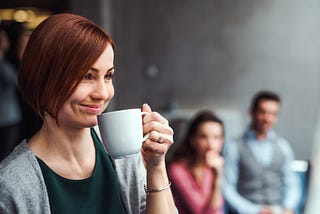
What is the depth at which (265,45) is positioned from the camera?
168 inches

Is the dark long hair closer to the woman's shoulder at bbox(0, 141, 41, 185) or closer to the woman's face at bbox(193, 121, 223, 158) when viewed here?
the woman's face at bbox(193, 121, 223, 158)

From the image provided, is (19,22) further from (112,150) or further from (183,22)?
(112,150)

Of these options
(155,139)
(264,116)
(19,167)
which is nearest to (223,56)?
(264,116)

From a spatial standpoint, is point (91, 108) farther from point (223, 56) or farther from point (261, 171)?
point (223, 56)

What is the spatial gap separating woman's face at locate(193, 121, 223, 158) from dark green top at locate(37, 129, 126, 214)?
1705 millimetres

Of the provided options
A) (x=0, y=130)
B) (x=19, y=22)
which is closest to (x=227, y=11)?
(x=0, y=130)

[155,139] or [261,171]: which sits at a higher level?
[155,139]

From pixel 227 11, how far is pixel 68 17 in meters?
3.42

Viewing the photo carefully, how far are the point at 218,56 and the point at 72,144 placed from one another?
11.1 ft

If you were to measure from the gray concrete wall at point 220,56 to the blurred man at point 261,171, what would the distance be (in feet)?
→ 2.58

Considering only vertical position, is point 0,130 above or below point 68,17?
below

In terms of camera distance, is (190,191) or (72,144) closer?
(72,144)

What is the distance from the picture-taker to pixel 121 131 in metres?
0.97

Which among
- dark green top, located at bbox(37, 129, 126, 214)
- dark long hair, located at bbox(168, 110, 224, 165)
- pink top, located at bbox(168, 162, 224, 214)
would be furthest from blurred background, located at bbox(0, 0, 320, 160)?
dark green top, located at bbox(37, 129, 126, 214)
